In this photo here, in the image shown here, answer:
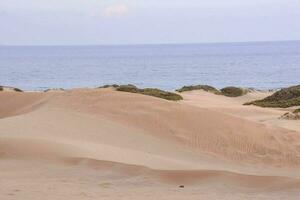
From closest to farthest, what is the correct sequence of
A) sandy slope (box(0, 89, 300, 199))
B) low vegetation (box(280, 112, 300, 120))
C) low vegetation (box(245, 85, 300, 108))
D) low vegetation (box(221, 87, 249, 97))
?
sandy slope (box(0, 89, 300, 199)), low vegetation (box(280, 112, 300, 120)), low vegetation (box(245, 85, 300, 108)), low vegetation (box(221, 87, 249, 97))

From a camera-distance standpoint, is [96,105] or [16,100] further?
[16,100]

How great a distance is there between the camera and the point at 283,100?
23.7 meters

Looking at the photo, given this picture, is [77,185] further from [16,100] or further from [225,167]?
[16,100]

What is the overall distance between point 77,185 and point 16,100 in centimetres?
689

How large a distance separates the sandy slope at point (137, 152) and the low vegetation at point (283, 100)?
1128 centimetres

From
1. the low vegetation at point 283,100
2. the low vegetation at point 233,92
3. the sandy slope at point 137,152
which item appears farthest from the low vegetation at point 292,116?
the low vegetation at point 233,92

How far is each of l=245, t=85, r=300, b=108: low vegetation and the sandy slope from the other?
11.3m

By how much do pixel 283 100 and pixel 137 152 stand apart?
15095 mm

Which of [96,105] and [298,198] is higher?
[96,105]

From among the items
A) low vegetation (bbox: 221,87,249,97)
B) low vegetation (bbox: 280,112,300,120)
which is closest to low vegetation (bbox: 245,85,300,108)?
low vegetation (bbox: 221,87,249,97)

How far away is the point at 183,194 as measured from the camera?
286 inches

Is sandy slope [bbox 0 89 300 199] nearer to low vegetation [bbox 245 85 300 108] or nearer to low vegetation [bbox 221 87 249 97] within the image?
low vegetation [bbox 245 85 300 108]

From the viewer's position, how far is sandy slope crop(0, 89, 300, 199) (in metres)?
7.52

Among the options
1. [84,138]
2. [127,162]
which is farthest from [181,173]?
[84,138]
